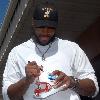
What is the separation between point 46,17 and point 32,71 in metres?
0.39

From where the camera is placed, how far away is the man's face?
2723 millimetres

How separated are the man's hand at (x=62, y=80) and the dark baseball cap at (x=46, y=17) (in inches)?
12.5

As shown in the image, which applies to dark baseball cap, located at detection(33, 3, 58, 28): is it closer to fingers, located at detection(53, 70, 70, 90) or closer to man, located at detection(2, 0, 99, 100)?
man, located at detection(2, 0, 99, 100)

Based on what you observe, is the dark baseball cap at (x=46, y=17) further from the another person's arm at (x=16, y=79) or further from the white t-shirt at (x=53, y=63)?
the another person's arm at (x=16, y=79)

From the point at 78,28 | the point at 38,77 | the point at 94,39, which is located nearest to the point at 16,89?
the point at 38,77

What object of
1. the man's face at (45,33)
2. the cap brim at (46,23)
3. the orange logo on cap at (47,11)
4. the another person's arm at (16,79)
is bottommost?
the another person's arm at (16,79)

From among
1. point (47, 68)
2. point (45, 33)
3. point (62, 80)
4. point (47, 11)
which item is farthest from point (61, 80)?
point (47, 11)

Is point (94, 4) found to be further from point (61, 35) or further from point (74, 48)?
point (74, 48)

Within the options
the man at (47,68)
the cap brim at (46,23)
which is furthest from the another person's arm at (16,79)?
the cap brim at (46,23)

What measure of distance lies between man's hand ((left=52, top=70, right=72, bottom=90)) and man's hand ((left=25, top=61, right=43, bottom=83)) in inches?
4.4

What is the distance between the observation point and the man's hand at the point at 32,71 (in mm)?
2557

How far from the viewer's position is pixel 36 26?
2752 millimetres

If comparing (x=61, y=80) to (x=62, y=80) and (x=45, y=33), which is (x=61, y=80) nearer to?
(x=62, y=80)

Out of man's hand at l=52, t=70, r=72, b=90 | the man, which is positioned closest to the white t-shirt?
the man
